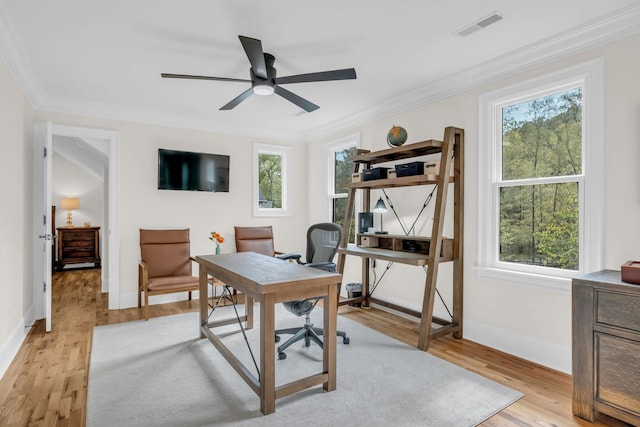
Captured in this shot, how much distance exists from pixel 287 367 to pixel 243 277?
2.90 feet

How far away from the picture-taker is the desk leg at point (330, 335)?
7.80 ft

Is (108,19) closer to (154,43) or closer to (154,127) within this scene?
(154,43)

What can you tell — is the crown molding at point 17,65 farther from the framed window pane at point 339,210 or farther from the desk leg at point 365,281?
the desk leg at point 365,281

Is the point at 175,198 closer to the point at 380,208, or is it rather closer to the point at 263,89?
the point at 263,89

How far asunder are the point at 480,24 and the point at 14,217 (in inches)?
158

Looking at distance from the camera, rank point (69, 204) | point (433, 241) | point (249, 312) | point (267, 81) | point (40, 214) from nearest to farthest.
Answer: point (267, 81), point (433, 241), point (249, 312), point (40, 214), point (69, 204)

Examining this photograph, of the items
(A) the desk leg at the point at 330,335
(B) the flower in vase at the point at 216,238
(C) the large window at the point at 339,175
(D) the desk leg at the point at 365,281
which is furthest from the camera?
(C) the large window at the point at 339,175

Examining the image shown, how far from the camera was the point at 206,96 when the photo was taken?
398 cm

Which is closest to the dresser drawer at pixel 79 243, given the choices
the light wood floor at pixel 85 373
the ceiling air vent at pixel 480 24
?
the light wood floor at pixel 85 373

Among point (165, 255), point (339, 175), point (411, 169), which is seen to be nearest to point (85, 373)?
point (165, 255)

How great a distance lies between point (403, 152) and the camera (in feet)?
11.8

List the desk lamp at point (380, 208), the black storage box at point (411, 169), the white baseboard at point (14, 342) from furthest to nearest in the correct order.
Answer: the desk lamp at point (380, 208) < the black storage box at point (411, 169) < the white baseboard at point (14, 342)

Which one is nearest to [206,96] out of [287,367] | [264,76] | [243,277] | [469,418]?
[264,76]

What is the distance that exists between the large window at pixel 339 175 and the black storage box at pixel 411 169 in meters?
1.56
